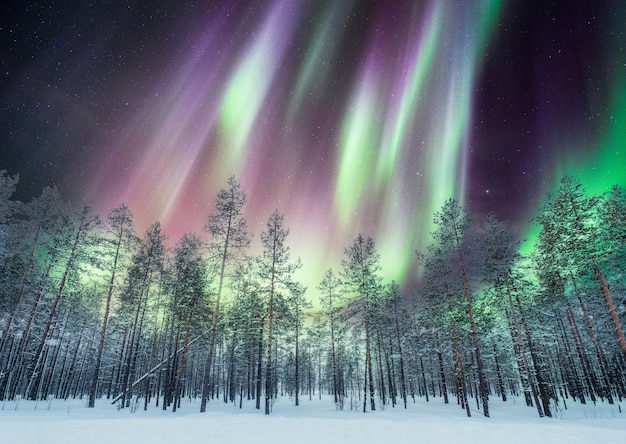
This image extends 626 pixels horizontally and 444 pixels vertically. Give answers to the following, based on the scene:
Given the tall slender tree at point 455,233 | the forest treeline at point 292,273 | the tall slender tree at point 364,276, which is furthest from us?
the tall slender tree at point 364,276

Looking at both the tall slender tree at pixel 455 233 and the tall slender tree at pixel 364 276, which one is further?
the tall slender tree at pixel 364 276

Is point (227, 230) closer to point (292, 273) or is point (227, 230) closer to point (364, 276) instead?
point (292, 273)

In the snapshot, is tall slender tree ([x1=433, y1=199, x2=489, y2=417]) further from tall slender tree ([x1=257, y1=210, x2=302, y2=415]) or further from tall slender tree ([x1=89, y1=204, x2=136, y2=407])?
tall slender tree ([x1=89, y1=204, x2=136, y2=407])

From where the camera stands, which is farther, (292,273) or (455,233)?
(292,273)

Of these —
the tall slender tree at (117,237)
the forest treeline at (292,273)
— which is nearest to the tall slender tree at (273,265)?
the forest treeline at (292,273)

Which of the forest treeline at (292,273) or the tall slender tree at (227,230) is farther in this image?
the tall slender tree at (227,230)

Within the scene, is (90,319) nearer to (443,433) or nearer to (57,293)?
(57,293)

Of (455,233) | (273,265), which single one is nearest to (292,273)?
(273,265)

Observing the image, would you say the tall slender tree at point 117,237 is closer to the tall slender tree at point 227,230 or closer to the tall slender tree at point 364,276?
the tall slender tree at point 227,230

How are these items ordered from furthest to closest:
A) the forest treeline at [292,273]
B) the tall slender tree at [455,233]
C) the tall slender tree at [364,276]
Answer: the tall slender tree at [364,276] → the tall slender tree at [455,233] → the forest treeline at [292,273]

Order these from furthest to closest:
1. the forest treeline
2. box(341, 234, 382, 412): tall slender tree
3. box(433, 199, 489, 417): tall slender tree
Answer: box(341, 234, 382, 412): tall slender tree → box(433, 199, 489, 417): tall slender tree → the forest treeline

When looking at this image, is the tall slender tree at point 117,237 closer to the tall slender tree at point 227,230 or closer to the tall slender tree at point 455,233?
the tall slender tree at point 227,230

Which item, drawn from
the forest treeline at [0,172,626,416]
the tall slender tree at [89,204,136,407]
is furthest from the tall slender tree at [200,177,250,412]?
the tall slender tree at [89,204,136,407]

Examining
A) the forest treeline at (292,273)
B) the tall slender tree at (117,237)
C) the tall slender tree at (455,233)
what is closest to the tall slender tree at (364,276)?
the forest treeline at (292,273)
